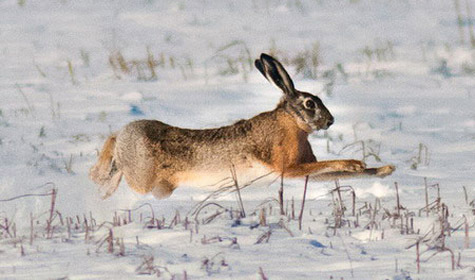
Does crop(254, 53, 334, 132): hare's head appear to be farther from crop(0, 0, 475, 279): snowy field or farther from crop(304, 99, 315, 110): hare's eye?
crop(0, 0, 475, 279): snowy field

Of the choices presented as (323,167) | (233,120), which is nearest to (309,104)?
(323,167)

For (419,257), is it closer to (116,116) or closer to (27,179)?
(27,179)

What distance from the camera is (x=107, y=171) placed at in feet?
22.2

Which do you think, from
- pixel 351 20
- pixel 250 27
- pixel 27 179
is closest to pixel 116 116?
pixel 27 179

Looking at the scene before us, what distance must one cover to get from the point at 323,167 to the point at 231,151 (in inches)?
22.6

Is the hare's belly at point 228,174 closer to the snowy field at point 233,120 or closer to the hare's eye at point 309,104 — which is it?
the snowy field at point 233,120

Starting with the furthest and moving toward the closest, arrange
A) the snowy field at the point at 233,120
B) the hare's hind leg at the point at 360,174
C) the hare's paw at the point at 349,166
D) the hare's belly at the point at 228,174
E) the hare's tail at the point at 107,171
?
1. the hare's tail at the point at 107,171
2. the hare's hind leg at the point at 360,174
3. the hare's belly at the point at 228,174
4. the hare's paw at the point at 349,166
5. the snowy field at the point at 233,120

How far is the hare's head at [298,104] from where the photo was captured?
21.3 feet

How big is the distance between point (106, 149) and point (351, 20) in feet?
26.7

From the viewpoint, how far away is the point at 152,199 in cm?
694

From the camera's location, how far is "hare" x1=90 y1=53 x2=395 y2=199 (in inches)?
251

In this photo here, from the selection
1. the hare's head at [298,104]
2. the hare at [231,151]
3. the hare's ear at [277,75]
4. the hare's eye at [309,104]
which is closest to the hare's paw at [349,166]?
the hare at [231,151]

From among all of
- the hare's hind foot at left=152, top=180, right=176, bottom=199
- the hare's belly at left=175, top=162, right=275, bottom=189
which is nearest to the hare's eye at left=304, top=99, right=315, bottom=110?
the hare's belly at left=175, top=162, right=275, bottom=189

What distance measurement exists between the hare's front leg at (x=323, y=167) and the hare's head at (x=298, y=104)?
0.28 m
